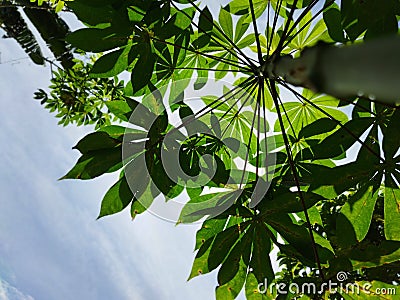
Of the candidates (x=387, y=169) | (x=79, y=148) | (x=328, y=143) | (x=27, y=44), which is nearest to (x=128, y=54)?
(x=79, y=148)

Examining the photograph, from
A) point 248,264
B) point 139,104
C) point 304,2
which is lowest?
point 248,264

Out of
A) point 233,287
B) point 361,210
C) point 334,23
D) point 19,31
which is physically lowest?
point 233,287

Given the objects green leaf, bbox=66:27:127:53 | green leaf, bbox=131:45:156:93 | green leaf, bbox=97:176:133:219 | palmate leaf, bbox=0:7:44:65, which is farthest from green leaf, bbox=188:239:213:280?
palmate leaf, bbox=0:7:44:65

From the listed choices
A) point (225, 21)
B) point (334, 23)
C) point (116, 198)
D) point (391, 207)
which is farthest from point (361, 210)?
point (225, 21)

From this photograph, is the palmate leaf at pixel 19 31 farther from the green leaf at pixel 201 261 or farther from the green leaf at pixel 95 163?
the green leaf at pixel 201 261

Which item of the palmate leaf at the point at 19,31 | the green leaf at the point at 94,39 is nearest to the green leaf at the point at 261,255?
the green leaf at the point at 94,39

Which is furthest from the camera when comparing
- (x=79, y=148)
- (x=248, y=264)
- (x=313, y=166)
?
(x=313, y=166)

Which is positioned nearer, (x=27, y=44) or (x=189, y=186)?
(x=189, y=186)

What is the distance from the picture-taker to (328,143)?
1029 mm

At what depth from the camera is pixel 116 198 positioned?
3.45 ft

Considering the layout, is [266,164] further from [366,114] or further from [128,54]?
[128,54]

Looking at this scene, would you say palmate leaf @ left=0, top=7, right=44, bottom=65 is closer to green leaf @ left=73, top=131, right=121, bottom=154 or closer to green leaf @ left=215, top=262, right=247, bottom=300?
green leaf @ left=73, top=131, right=121, bottom=154

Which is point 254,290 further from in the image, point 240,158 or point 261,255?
point 240,158

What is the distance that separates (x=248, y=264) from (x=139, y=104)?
501mm
